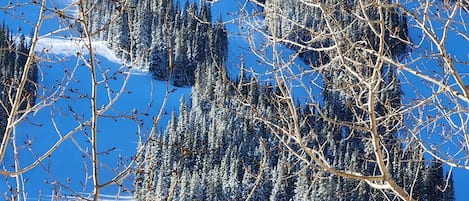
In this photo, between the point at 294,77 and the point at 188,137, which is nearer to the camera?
the point at 294,77

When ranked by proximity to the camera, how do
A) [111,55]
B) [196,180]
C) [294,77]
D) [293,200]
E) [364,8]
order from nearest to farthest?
[364,8], [294,77], [293,200], [196,180], [111,55]

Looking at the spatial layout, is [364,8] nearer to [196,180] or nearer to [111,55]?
[196,180]

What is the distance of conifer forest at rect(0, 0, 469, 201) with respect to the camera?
4.40 metres

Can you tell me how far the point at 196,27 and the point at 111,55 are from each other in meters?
10.7

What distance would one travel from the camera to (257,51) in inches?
206

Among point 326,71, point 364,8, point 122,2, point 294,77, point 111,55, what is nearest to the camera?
point 122,2

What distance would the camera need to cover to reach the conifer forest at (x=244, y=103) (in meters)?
4.40

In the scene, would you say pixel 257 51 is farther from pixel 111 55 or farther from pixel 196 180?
pixel 111 55

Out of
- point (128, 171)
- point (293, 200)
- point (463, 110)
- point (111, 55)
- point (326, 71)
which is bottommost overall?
point (293, 200)

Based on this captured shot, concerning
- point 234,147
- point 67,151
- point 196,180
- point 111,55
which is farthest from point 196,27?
point 196,180

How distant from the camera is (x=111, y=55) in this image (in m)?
78.8

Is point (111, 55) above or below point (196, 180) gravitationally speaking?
above

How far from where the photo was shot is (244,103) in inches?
202

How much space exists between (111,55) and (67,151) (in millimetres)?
18739
